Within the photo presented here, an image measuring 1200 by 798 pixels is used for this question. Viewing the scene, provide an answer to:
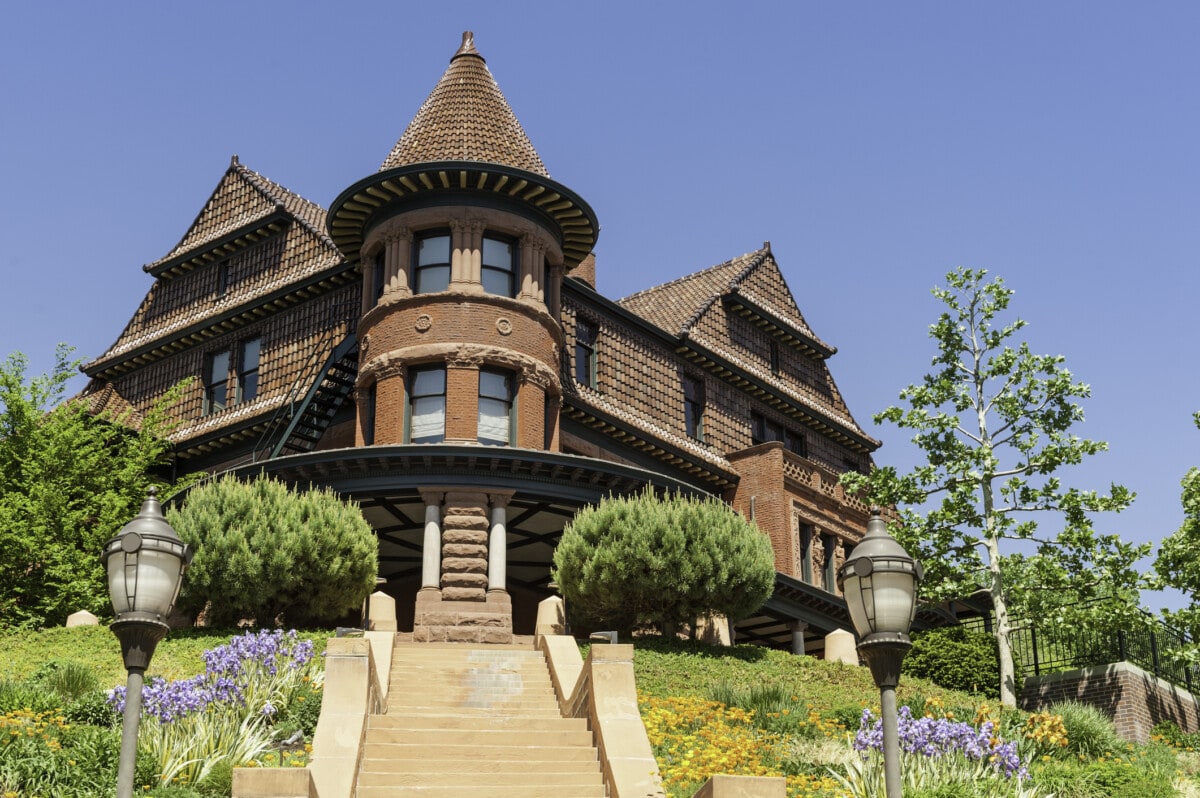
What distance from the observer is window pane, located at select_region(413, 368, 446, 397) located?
105ft

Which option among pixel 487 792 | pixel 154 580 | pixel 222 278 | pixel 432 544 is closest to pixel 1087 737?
pixel 487 792

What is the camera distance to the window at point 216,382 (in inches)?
1503

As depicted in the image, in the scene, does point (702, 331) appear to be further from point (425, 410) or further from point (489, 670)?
point (489, 670)

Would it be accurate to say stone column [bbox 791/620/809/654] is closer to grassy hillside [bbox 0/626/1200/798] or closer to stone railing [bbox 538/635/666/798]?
grassy hillside [bbox 0/626/1200/798]

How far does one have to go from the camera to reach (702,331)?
41.7 m

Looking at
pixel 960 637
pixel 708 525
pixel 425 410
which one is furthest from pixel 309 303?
pixel 960 637

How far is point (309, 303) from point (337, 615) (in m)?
12.4

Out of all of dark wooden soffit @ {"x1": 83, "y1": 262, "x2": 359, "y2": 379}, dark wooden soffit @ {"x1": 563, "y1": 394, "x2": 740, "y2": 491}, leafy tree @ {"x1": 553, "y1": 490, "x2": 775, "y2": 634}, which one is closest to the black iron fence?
leafy tree @ {"x1": 553, "y1": 490, "x2": 775, "y2": 634}

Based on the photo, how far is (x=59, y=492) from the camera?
32156 mm

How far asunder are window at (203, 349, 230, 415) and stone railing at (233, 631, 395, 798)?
20.9 metres

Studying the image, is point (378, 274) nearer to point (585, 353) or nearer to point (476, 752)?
point (585, 353)

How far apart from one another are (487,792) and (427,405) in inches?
657

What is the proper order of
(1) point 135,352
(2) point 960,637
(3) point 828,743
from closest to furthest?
(3) point 828,743
(2) point 960,637
(1) point 135,352

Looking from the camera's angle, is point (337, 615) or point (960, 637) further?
point (960, 637)
